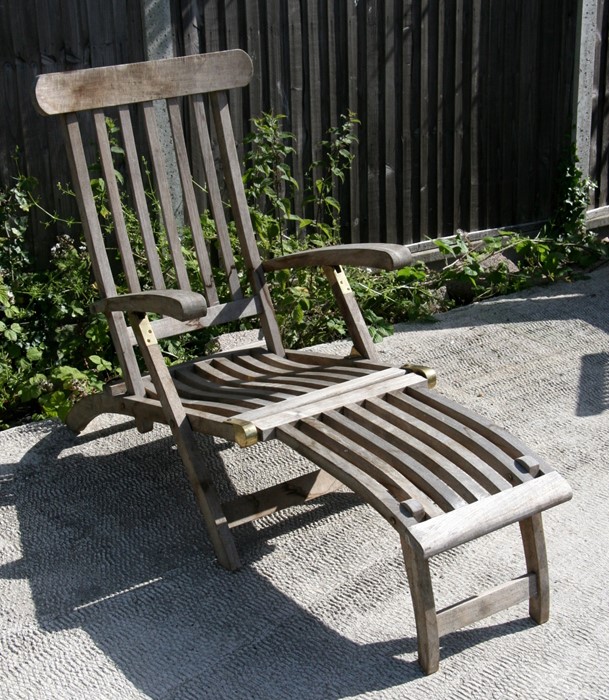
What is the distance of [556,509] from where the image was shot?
3.39 m

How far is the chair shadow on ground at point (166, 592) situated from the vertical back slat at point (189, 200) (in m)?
0.64

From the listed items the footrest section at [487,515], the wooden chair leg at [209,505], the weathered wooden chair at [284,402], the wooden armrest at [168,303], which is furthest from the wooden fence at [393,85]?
the footrest section at [487,515]

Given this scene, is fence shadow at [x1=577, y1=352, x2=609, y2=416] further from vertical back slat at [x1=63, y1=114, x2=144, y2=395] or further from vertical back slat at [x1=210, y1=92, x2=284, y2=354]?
vertical back slat at [x1=63, y1=114, x2=144, y2=395]

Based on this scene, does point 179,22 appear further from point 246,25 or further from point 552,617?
point 552,617

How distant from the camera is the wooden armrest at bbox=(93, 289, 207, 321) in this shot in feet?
9.19

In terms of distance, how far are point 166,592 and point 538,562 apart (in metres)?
1.05

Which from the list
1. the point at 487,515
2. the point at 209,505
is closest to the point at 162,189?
the point at 209,505

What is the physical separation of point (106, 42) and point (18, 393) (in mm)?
1640

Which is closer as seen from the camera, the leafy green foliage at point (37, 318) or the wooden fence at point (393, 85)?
the leafy green foliage at point (37, 318)

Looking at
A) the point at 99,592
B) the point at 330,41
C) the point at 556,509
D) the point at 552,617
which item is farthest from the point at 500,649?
the point at 330,41

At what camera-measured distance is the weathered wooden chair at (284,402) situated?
259 centimetres

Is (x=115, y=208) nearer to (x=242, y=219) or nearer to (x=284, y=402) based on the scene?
(x=242, y=219)

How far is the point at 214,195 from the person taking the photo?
3801 mm

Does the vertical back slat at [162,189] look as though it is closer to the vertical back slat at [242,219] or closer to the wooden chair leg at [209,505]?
the vertical back slat at [242,219]
